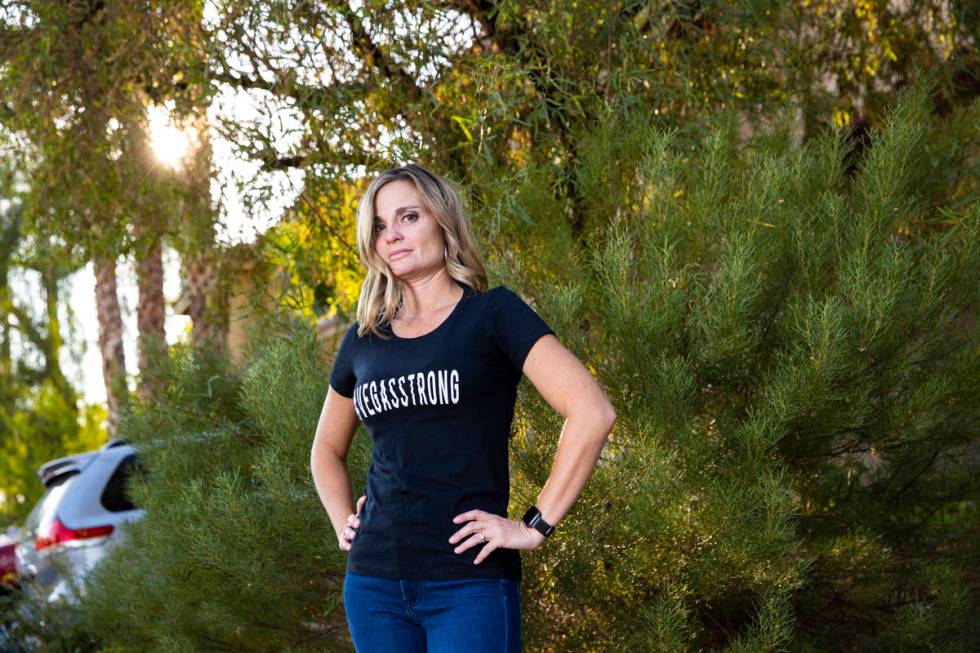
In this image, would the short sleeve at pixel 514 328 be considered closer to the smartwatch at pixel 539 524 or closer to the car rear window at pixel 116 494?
the smartwatch at pixel 539 524

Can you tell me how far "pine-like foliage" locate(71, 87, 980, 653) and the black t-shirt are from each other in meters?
1.21

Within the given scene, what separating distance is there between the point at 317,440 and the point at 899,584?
2562mm

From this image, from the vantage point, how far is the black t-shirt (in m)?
2.65

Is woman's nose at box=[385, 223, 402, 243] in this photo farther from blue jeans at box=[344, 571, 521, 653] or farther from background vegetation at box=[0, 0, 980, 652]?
background vegetation at box=[0, 0, 980, 652]

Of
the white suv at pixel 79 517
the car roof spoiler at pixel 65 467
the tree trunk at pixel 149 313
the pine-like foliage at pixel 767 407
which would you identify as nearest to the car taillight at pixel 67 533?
the white suv at pixel 79 517

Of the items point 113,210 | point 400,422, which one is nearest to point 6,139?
point 113,210

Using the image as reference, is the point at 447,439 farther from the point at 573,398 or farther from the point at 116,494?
the point at 116,494

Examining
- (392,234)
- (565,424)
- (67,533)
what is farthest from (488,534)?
(67,533)

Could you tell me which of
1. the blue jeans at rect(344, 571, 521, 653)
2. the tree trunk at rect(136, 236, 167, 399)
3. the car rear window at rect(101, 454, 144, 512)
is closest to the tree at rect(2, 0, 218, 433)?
the tree trunk at rect(136, 236, 167, 399)

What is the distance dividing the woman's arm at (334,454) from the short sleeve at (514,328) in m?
0.62

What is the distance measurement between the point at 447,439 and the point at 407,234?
551 millimetres

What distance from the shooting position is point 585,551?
3.95 meters

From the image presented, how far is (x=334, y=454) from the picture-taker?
10.6 ft

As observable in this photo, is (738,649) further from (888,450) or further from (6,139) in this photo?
(6,139)
